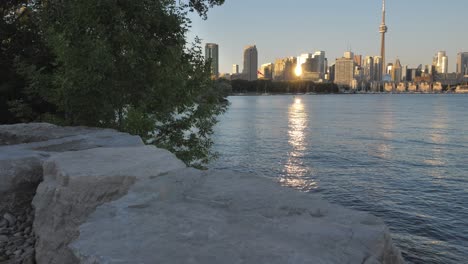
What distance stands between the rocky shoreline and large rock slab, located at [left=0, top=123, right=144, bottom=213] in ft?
0.08

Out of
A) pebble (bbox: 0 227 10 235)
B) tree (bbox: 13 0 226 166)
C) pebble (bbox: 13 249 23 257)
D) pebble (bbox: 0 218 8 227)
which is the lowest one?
pebble (bbox: 13 249 23 257)

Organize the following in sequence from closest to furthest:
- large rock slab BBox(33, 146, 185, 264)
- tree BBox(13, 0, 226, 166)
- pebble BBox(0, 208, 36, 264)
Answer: large rock slab BBox(33, 146, 185, 264) < pebble BBox(0, 208, 36, 264) < tree BBox(13, 0, 226, 166)

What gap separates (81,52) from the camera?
41.5 feet

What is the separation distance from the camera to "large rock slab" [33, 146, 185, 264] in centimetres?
572

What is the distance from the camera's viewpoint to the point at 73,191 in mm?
5812

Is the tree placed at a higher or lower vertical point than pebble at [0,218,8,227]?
higher

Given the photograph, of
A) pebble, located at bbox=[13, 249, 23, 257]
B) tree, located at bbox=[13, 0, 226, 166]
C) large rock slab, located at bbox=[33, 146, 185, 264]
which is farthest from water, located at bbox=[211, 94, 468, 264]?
pebble, located at bbox=[13, 249, 23, 257]

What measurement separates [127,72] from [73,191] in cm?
899

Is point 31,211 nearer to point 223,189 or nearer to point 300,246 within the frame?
point 223,189

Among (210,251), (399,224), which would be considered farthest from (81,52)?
(399,224)

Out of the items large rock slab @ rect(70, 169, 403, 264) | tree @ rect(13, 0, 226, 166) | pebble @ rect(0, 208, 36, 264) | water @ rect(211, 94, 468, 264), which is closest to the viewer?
large rock slab @ rect(70, 169, 403, 264)

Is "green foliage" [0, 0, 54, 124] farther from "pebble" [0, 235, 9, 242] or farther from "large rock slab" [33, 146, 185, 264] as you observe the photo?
"large rock slab" [33, 146, 185, 264]

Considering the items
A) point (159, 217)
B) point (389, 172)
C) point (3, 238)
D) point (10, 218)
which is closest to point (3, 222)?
point (10, 218)

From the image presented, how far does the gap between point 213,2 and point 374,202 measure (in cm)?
1423
